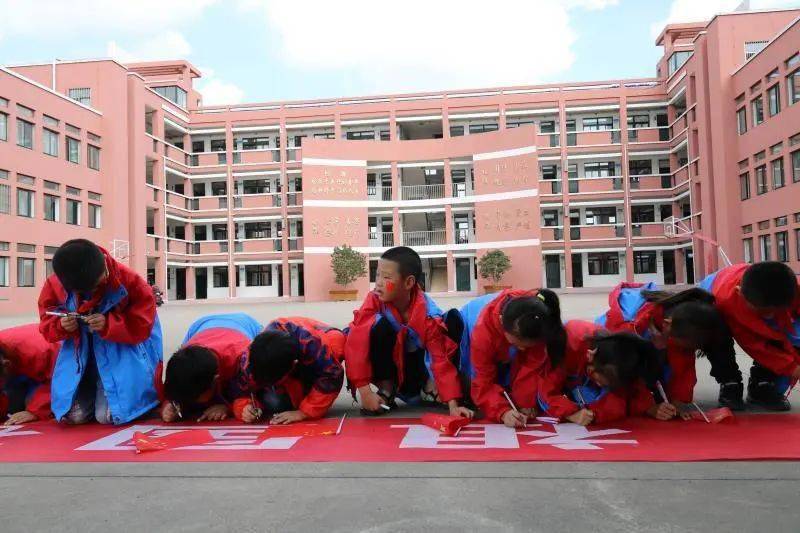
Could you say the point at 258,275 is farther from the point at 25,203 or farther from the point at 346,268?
the point at 25,203

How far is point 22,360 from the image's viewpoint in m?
3.52

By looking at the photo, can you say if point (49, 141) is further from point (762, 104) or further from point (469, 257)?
point (762, 104)

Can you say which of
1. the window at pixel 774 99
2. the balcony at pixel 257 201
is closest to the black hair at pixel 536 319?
the window at pixel 774 99

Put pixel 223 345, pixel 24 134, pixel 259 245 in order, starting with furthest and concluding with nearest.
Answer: pixel 259 245 < pixel 24 134 < pixel 223 345

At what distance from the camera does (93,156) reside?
23.5m

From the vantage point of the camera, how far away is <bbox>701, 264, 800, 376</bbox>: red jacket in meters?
3.13

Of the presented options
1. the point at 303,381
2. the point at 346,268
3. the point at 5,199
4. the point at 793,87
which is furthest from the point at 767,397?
the point at 346,268

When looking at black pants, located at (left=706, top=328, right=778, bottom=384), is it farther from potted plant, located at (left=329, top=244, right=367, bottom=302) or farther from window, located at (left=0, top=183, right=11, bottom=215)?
potted plant, located at (left=329, top=244, right=367, bottom=302)

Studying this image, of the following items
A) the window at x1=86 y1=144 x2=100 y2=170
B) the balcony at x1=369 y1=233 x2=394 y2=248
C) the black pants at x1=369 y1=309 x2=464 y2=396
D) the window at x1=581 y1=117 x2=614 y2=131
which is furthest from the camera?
the window at x1=581 y1=117 x2=614 y2=131

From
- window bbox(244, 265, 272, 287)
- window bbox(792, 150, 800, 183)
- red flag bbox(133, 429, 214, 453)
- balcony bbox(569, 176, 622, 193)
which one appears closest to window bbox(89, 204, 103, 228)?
window bbox(244, 265, 272, 287)

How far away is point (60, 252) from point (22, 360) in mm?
913

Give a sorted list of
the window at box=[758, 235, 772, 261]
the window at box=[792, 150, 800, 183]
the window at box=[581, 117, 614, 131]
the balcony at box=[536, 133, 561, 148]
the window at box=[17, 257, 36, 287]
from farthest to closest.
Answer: the window at box=[581, 117, 614, 131] → the balcony at box=[536, 133, 561, 148] → the window at box=[17, 257, 36, 287] → the window at box=[758, 235, 772, 261] → the window at box=[792, 150, 800, 183]

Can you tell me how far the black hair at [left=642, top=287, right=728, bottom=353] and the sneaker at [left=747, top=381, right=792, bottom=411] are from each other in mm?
527

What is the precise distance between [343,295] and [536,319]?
24.6 m
